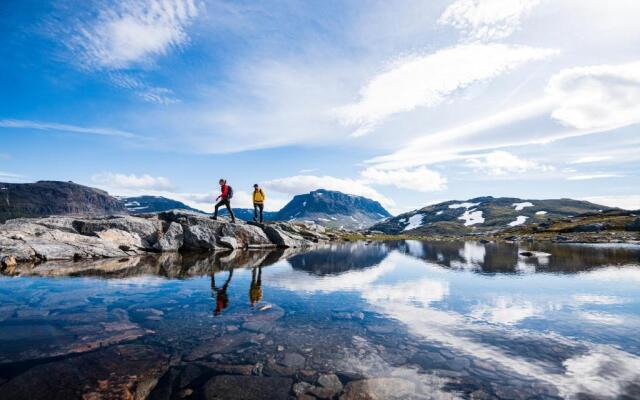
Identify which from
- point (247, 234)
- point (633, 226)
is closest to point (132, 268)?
point (247, 234)

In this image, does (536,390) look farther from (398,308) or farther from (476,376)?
(398,308)

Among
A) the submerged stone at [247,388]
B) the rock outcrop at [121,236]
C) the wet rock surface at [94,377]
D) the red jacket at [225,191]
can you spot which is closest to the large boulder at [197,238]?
the rock outcrop at [121,236]

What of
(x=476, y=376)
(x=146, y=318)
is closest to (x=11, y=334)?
(x=146, y=318)

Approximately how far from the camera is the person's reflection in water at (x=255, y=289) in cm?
1476

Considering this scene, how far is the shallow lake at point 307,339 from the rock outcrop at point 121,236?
21.1 feet

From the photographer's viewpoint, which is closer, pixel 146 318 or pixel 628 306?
pixel 146 318

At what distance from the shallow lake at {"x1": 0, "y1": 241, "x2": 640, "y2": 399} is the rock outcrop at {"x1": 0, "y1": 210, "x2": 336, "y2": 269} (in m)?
6.44

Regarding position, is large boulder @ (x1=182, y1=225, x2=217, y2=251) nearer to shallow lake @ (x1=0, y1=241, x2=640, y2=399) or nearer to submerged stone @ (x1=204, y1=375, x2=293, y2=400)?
shallow lake @ (x1=0, y1=241, x2=640, y2=399)

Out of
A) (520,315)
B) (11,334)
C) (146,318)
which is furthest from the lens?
(520,315)

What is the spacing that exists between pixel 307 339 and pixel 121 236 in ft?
91.6

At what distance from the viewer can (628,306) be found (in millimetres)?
14883

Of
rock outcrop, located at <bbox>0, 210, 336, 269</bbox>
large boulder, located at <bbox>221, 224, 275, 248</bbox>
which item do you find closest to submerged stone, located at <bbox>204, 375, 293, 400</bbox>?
rock outcrop, located at <bbox>0, 210, 336, 269</bbox>

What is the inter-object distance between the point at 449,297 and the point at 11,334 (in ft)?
53.3

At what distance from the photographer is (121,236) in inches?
1243
